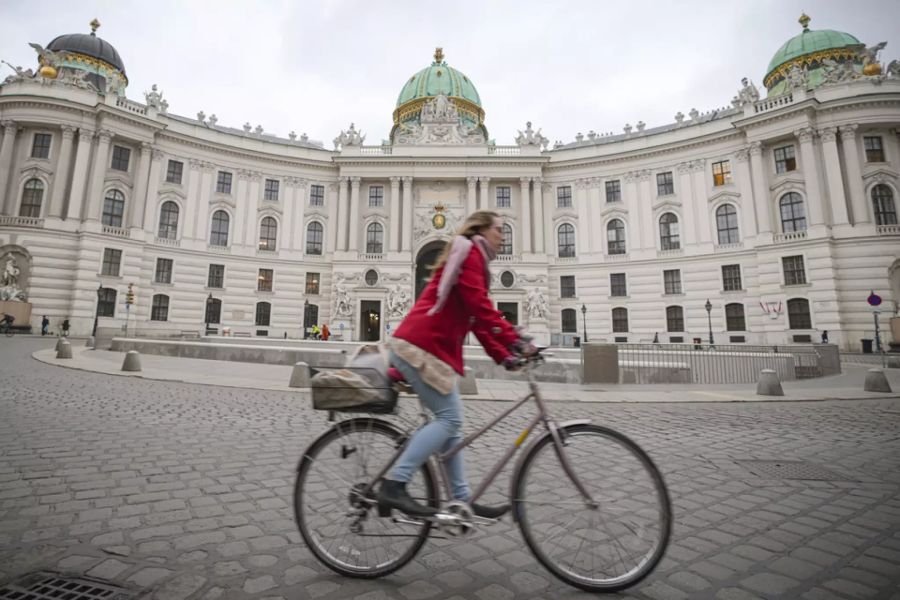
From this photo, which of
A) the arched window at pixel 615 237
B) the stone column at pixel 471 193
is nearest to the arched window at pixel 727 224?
the arched window at pixel 615 237

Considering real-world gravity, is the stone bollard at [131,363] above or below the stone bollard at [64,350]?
below

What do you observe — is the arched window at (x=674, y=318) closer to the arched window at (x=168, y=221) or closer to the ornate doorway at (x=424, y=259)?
the ornate doorway at (x=424, y=259)

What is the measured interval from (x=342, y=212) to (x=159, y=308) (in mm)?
16806

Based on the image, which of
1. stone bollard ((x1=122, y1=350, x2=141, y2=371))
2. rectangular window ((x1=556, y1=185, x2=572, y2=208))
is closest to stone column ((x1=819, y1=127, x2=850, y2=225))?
rectangular window ((x1=556, y1=185, x2=572, y2=208))

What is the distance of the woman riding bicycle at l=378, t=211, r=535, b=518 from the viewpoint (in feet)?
7.45

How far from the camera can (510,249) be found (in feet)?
127

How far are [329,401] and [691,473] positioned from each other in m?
3.92

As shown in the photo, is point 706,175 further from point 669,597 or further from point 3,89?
point 3,89

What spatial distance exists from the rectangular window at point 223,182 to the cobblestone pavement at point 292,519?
35.3 meters

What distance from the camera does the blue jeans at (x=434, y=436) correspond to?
226 centimetres

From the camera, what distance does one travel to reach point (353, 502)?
2.44 meters

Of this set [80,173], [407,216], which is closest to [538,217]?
[407,216]

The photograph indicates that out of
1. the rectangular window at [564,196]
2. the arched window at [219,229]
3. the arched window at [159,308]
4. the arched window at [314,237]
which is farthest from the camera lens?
the rectangular window at [564,196]

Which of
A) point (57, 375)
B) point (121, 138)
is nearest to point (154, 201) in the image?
point (121, 138)
